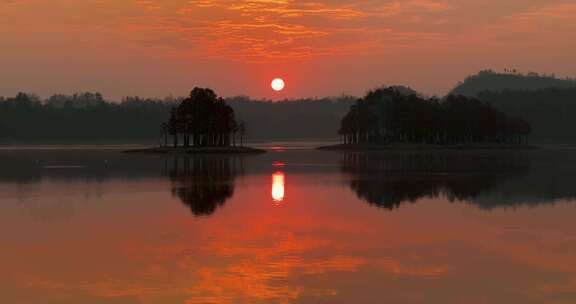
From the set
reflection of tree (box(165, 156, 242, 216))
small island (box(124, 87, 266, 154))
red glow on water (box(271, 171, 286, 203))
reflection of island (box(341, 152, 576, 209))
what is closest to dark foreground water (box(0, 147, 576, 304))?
reflection of tree (box(165, 156, 242, 216))

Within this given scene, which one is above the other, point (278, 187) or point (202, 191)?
point (202, 191)

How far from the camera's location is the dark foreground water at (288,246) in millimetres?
22562

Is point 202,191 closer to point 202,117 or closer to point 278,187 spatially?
point 278,187

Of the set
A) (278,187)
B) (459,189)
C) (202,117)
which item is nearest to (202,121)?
(202,117)

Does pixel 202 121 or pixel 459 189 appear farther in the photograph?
pixel 202 121

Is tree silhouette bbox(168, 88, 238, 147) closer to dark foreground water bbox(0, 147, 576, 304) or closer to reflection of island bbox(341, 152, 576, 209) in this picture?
reflection of island bbox(341, 152, 576, 209)

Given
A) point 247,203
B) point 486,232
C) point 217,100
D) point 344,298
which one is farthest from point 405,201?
point 217,100

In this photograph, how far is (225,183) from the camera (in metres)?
68.9

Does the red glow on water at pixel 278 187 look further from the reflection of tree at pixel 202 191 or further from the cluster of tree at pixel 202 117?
the cluster of tree at pixel 202 117

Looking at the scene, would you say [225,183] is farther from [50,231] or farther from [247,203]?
[50,231]

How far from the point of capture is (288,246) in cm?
3127

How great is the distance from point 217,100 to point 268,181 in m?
114

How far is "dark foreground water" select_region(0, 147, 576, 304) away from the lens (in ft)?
74.0

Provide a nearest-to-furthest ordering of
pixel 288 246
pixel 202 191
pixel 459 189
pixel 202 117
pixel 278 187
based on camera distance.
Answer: pixel 288 246
pixel 202 191
pixel 459 189
pixel 278 187
pixel 202 117
